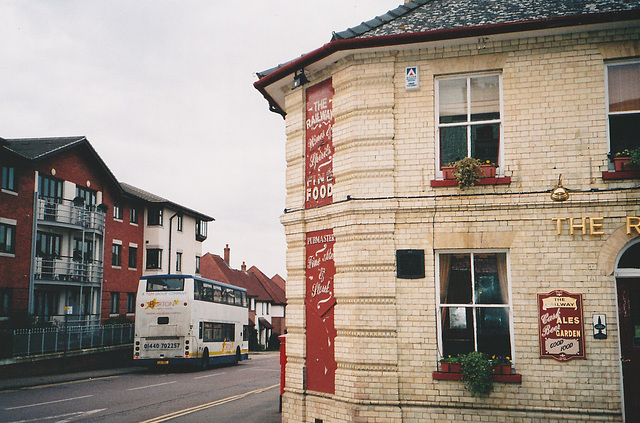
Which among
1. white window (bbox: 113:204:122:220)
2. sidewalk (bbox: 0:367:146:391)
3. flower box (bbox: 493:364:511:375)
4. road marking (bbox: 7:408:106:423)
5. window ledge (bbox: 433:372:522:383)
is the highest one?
white window (bbox: 113:204:122:220)

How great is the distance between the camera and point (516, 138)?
32.1 ft

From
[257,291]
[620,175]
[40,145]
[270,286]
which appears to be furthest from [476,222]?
[270,286]

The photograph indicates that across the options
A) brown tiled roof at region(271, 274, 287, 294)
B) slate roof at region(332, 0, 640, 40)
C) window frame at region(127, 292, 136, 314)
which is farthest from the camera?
brown tiled roof at region(271, 274, 287, 294)

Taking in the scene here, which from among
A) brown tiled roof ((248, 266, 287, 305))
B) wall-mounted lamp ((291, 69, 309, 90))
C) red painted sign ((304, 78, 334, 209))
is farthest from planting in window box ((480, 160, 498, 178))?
brown tiled roof ((248, 266, 287, 305))

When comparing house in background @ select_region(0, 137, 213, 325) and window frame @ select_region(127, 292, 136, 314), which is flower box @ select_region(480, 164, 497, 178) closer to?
house in background @ select_region(0, 137, 213, 325)

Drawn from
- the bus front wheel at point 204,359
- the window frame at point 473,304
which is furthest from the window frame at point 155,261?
the window frame at point 473,304

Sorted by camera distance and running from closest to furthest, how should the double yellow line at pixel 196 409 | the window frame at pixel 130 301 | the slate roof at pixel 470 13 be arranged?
the slate roof at pixel 470 13, the double yellow line at pixel 196 409, the window frame at pixel 130 301

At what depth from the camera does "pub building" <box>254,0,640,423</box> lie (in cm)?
923

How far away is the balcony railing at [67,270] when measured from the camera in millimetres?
31516

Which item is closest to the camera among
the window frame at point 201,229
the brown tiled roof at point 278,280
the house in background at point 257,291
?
the window frame at point 201,229

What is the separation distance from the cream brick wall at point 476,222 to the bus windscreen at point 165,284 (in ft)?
57.4

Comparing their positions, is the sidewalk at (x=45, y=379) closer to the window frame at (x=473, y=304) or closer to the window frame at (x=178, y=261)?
the window frame at (x=473, y=304)

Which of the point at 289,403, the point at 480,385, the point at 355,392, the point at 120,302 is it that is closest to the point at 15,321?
the point at 120,302

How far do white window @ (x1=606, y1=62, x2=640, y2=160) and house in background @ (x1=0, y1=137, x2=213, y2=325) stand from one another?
26.7m
